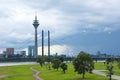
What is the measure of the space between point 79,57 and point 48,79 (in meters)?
14.5

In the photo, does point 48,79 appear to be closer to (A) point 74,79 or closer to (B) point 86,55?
(A) point 74,79

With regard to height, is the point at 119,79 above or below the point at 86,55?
below

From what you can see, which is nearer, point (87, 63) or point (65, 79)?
point (65, 79)

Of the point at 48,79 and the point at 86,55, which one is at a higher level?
the point at 86,55

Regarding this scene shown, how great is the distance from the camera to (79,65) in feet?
344

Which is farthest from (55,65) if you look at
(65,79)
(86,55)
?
(65,79)

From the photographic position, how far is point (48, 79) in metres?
97.5

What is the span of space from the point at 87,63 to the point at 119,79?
1335cm

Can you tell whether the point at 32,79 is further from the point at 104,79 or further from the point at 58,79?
the point at 104,79

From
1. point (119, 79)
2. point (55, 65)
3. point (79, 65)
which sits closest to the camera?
point (119, 79)

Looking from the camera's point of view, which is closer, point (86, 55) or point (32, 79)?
point (32, 79)

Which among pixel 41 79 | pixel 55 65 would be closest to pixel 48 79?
pixel 41 79

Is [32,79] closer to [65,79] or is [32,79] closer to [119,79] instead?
[65,79]

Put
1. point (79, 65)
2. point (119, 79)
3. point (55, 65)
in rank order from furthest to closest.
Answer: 1. point (55, 65)
2. point (79, 65)
3. point (119, 79)
